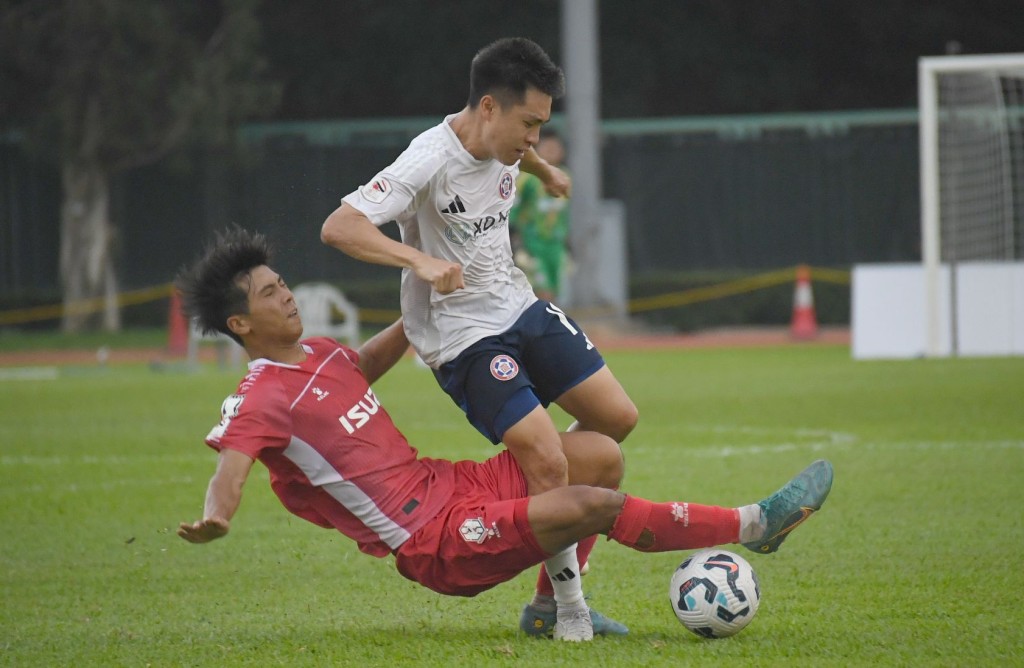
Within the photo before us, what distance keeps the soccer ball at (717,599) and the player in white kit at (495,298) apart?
0.97ft

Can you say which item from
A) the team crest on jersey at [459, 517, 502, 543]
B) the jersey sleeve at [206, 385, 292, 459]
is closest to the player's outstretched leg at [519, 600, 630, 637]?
the team crest on jersey at [459, 517, 502, 543]

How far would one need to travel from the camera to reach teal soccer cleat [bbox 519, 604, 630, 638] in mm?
5176

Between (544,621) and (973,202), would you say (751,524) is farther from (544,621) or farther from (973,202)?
(973,202)

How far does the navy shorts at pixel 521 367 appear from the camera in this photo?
5.38 meters

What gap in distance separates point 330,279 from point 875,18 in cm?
1207

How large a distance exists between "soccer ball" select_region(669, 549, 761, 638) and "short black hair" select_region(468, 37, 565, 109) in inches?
72.4

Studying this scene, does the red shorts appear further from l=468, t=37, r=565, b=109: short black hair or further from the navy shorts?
l=468, t=37, r=565, b=109: short black hair

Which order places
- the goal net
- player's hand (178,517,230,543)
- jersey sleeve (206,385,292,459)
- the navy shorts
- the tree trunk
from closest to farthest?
player's hand (178,517,230,543), jersey sleeve (206,385,292,459), the navy shorts, the goal net, the tree trunk

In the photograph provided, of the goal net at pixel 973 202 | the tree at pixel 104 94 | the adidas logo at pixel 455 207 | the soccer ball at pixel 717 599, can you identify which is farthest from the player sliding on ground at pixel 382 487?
the tree at pixel 104 94

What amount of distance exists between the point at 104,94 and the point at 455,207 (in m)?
22.2

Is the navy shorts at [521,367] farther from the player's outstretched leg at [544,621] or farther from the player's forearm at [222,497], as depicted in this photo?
the player's forearm at [222,497]

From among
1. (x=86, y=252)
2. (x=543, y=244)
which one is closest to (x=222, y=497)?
(x=543, y=244)

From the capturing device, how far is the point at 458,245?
5617 mm

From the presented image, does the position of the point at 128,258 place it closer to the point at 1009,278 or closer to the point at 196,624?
the point at 1009,278
